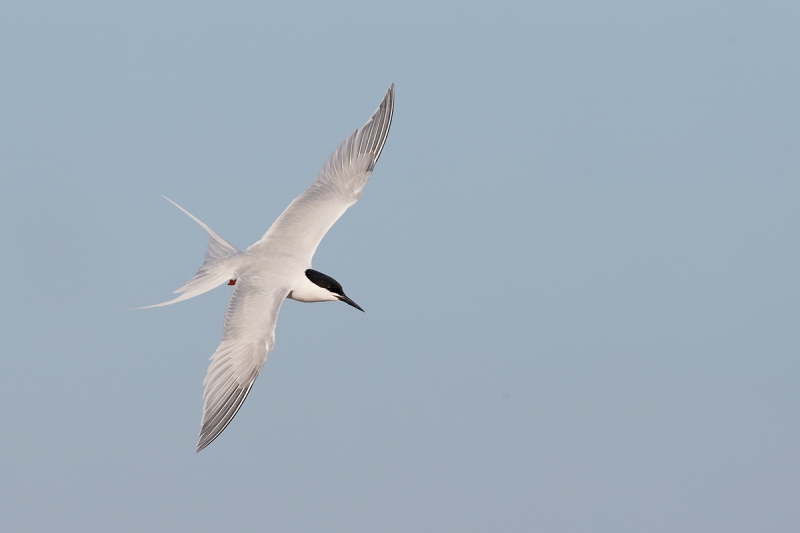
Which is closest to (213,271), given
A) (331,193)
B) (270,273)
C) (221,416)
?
(270,273)

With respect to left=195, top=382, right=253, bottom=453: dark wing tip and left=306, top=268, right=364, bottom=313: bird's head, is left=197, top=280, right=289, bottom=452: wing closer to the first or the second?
left=195, top=382, right=253, bottom=453: dark wing tip

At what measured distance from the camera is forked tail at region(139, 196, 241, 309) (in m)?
11.9

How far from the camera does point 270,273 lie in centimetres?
1195

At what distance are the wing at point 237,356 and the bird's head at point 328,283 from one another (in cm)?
92

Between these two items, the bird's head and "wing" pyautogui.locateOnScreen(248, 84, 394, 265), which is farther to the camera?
"wing" pyautogui.locateOnScreen(248, 84, 394, 265)

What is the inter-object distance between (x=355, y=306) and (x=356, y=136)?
2.46m

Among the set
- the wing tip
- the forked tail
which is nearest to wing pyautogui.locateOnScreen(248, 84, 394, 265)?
the forked tail

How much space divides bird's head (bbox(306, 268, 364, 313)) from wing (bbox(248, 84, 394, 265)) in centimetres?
43

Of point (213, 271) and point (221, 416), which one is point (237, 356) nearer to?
point (221, 416)

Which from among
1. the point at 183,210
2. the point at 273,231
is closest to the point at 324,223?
the point at 273,231

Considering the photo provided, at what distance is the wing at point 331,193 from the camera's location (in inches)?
508

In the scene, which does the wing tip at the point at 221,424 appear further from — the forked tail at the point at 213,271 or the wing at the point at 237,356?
the forked tail at the point at 213,271

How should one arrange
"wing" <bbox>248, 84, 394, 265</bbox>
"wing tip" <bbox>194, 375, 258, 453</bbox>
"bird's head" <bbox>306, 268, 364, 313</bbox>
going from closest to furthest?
"wing tip" <bbox>194, 375, 258, 453</bbox>
"bird's head" <bbox>306, 268, 364, 313</bbox>
"wing" <bbox>248, 84, 394, 265</bbox>

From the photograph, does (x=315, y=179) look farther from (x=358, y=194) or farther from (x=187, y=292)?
(x=187, y=292)
